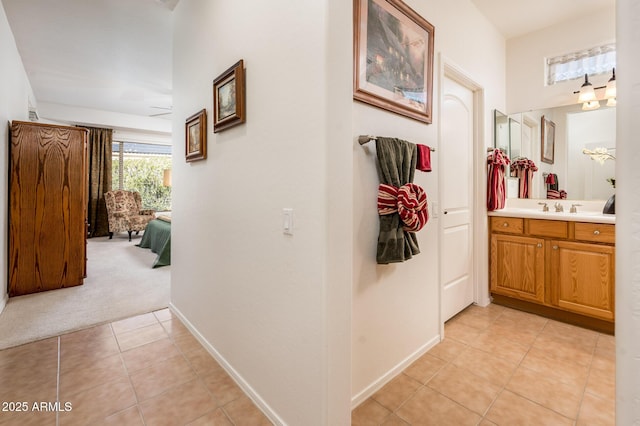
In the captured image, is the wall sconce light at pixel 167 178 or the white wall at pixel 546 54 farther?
the wall sconce light at pixel 167 178

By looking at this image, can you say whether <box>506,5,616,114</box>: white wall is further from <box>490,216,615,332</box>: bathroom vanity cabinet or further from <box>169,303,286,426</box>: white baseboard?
<box>169,303,286,426</box>: white baseboard

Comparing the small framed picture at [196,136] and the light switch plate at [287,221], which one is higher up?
the small framed picture at [196,136]

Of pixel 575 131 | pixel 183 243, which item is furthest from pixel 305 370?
pixel 575 131

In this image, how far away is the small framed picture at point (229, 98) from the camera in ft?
5.34

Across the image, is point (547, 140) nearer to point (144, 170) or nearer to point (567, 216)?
point (567, 216)

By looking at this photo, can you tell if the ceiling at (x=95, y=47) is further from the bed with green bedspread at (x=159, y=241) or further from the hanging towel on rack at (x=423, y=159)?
the hanging towel on rack at (x=423, y=159)

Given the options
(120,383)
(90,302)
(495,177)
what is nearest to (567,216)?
(495,177)

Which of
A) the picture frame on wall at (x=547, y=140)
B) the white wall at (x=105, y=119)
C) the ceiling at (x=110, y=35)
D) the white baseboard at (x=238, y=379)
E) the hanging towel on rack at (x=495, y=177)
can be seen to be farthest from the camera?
the white wall at (x=105, y=119)

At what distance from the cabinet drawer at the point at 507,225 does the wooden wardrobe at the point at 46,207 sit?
4456 millimetres

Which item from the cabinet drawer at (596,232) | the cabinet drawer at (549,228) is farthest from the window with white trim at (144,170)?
the cabinet drawer at (596,232)

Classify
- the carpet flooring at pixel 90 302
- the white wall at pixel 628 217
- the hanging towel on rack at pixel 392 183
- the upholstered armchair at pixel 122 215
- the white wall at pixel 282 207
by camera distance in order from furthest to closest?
the upholstered armchair at pixel 122 215
the carpet flooring at pixel 90 302
the hanging towel on rack at pixel 392 183
the white wall at pixel 282 207
the white wall at pixel 628 217

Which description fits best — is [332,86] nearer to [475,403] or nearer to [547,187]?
[475,403]

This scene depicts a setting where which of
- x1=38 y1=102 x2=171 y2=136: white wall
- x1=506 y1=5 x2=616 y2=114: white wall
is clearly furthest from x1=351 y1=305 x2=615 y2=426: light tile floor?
x1=38 y1=102 x2=171 y2=136: white wall

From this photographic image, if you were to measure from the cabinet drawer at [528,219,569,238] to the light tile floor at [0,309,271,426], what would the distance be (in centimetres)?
258
